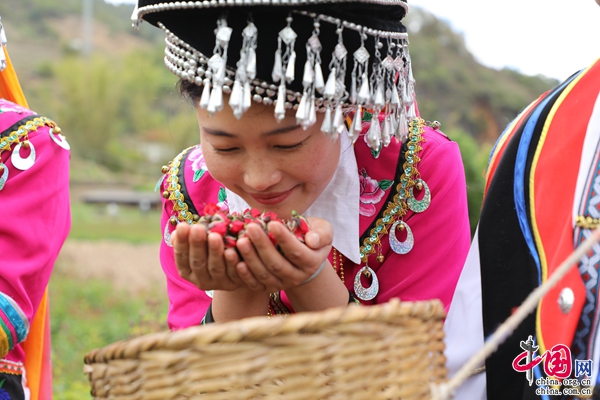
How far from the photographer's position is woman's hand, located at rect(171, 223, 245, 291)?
1.52 m

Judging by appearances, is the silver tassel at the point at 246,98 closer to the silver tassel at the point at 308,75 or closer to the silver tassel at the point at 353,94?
the silver tassel at the point at 308,75

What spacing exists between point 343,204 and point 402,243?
0.21 metres

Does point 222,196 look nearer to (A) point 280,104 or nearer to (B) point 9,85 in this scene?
(A) point 280,104

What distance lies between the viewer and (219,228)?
1536mm

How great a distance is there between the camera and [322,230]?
5.39 feet

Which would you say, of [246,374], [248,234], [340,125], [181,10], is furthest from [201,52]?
[246,374]

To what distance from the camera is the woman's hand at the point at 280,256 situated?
5.01ft

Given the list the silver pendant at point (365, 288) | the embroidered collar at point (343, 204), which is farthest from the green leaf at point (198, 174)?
the silver pendant at point (365, 288)

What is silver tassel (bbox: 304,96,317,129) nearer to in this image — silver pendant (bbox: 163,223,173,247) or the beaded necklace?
the beaded necklace

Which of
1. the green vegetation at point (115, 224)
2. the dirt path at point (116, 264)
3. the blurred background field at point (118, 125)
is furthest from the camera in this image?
the green vegetation at point (115, 224)

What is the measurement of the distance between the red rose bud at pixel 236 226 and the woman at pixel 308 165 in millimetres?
43

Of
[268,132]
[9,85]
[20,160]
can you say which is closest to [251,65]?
[268,132]

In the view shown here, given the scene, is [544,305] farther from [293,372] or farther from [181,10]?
[181,10]

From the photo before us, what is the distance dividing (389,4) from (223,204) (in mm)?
779
